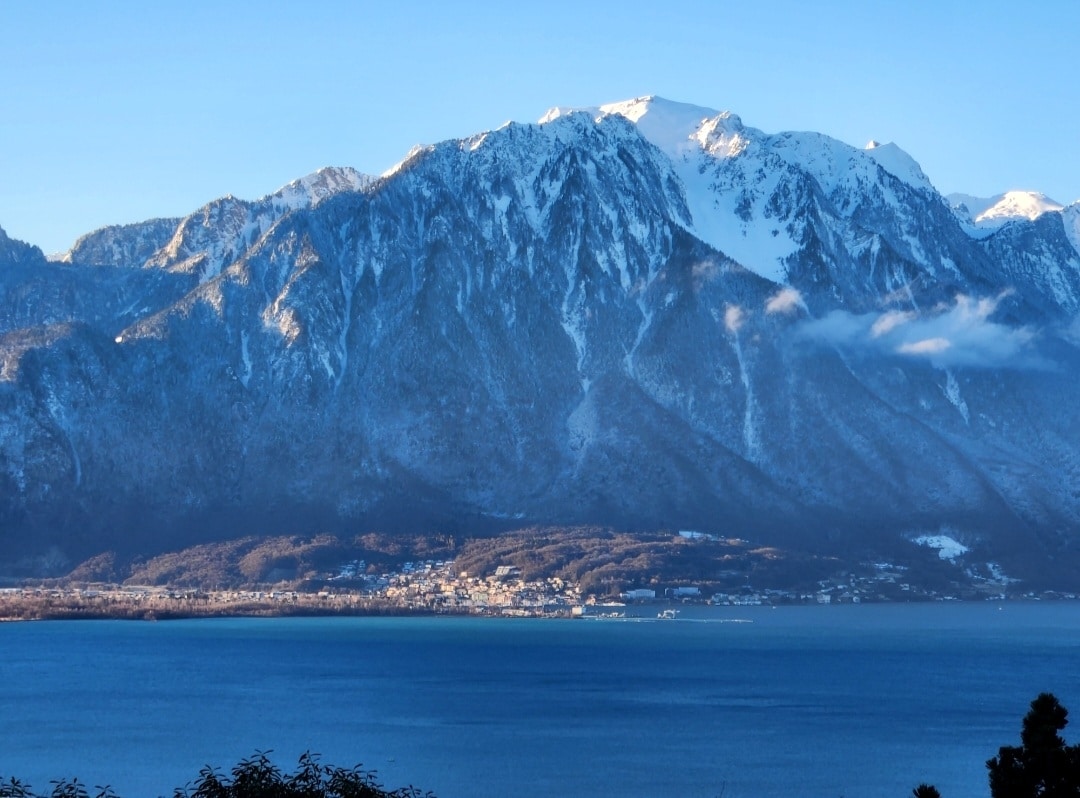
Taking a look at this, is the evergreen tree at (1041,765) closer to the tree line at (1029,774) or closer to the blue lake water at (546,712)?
the tree line at (1029,774)

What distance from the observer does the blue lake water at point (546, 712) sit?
107 meters

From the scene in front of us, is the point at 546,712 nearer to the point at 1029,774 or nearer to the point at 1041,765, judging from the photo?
the point at 1029,774

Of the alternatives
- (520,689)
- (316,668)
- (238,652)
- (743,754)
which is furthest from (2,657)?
(743,754)

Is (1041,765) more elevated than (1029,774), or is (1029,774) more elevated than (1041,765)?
(1041,765)

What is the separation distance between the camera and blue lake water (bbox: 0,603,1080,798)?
106625mm

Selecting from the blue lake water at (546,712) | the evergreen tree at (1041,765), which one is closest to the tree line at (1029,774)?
the evergreen tree at (1041,765)

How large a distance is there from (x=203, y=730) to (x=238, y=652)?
62620mm

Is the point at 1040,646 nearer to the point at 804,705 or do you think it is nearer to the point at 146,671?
the point at 804,705

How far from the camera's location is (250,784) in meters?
50.4

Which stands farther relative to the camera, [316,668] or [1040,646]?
[1040,646]

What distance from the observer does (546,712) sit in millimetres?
135500

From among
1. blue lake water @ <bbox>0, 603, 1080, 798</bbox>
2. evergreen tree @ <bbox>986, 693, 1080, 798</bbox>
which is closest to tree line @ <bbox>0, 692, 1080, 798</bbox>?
evergreen tree @ <bbox>986, 693, 1080, 798</bbox>

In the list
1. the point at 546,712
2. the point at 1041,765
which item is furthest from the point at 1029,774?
the point at 546,712

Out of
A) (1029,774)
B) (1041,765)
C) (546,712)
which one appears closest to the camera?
(1041,765)
